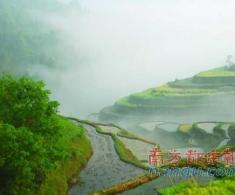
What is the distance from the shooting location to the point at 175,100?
3661 inches

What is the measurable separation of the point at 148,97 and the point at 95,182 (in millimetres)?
68225

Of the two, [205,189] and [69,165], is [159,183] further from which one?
[69,165]

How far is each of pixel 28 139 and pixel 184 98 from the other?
73.3m

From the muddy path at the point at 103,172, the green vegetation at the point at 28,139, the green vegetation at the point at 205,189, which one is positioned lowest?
the muddy path at the point at 103,172

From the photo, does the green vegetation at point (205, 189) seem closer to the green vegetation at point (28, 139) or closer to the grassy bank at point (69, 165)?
the green vegetation at point (28, 139)

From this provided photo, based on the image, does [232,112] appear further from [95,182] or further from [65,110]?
[65,110]

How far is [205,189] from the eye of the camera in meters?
19.2

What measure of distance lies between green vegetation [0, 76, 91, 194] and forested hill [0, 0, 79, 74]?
Result: 4200 inches

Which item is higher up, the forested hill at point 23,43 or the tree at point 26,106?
the forested hill at point 23,43

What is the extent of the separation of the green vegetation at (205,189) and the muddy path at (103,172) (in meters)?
9.88

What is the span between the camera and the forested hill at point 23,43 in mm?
144750

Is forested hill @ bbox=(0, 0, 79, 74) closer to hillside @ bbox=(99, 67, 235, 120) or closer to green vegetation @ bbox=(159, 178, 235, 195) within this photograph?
hillside @ bbox=(99, 67, 235, 120)

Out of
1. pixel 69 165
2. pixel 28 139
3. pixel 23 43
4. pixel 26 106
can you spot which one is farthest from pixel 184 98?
pixel 23 43

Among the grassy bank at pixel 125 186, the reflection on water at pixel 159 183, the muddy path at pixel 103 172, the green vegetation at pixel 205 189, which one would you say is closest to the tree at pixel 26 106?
the grassy bank at pixel 125 186
